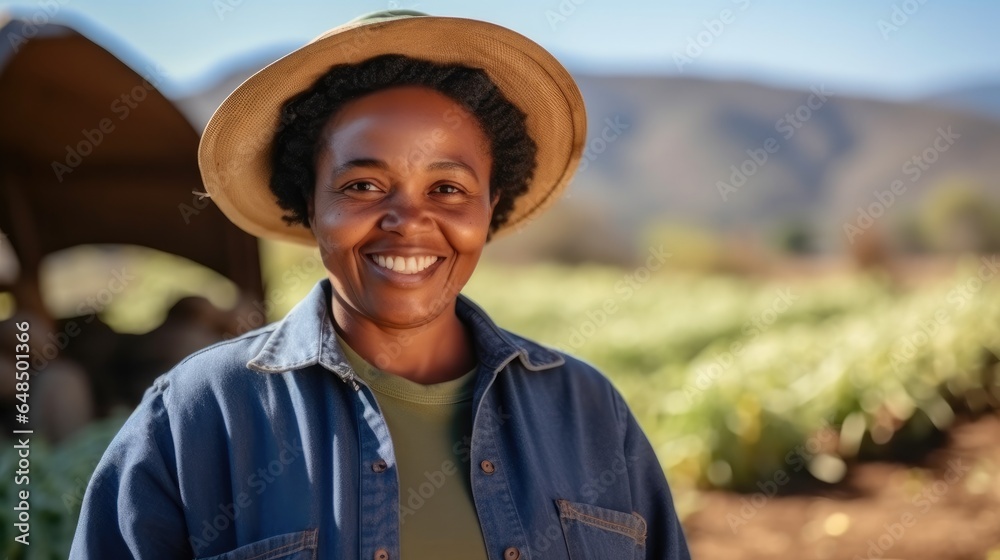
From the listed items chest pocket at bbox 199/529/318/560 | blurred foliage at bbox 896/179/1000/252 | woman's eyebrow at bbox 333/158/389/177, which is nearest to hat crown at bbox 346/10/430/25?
woman's eyebrow at bbox 333/158/389/177

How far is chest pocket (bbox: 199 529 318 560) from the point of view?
1.65m

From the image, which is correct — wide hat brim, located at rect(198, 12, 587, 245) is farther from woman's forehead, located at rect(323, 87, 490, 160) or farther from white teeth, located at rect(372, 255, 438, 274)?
white teeth, located at rect(372, 255, 438, 274)

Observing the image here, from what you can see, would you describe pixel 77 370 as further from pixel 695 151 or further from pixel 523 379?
pixel 695 151

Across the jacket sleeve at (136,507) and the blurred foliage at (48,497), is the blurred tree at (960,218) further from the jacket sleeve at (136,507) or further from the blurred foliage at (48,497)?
the jacket sleeve at (136,507)

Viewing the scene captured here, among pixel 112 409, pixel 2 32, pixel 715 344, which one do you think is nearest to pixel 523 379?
pixel 2 32

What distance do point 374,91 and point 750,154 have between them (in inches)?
533

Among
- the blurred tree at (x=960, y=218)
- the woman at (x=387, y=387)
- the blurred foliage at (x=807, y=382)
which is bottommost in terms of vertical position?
the blurred foliage at (x=807, y=382)

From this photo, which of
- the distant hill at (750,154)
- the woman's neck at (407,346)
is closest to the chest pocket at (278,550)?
the woman's neck at (407,346)

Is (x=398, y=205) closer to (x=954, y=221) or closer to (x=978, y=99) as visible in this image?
(x=954, y=221)

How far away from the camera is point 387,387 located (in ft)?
6.22

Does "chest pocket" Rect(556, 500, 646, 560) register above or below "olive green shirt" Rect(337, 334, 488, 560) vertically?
below

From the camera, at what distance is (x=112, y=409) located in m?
4.49

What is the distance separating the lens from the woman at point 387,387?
1.69 metres

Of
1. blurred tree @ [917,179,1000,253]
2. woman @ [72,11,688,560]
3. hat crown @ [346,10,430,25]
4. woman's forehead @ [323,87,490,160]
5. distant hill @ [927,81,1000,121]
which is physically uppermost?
distant hill @ [927,81,1000,121]
